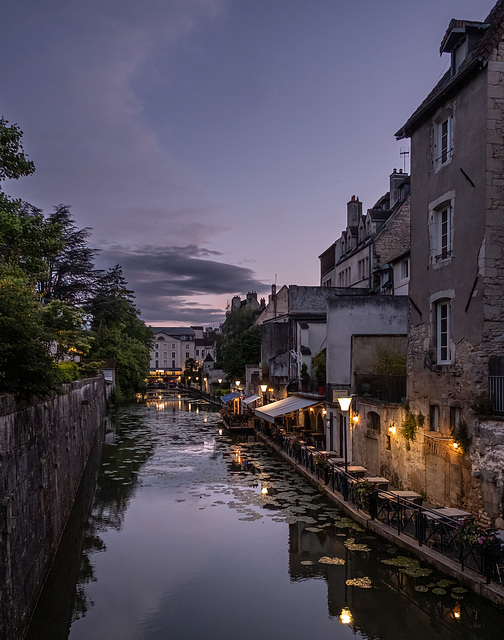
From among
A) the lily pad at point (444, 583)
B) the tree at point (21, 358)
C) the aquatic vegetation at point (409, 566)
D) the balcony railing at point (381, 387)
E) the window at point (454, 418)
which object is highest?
the tree at point (21, 358)

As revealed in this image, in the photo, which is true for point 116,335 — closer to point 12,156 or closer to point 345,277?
point 345,277

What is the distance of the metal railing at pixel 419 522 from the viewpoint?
33.5ft

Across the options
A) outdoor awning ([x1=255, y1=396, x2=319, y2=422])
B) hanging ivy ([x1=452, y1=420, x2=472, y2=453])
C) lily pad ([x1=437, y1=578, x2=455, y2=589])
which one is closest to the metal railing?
lily pad ([x1=437, y1=578, x2=455, y2=589])

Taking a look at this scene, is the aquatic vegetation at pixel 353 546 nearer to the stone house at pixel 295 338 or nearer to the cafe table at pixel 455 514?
the cafe table at pixel 455 514

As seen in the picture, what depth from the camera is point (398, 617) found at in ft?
33.7

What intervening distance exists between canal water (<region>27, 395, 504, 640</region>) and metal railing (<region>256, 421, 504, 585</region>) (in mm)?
575

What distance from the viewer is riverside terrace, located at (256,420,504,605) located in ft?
33.3

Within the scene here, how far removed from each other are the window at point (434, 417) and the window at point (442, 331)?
51.1 inches

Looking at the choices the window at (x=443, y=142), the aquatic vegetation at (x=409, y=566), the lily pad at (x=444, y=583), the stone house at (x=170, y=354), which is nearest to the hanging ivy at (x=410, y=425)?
the aquatic vegetation at (x=409, y=566)

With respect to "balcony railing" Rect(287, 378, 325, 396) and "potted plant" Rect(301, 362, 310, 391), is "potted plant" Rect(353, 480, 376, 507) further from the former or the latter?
"potted plant" Rect(301, 362, 310, 391)

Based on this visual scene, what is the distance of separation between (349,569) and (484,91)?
11865 millimetres

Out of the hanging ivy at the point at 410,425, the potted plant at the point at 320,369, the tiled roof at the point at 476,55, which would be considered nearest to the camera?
the tiled roof at the point at 476,55

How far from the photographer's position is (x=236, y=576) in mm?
12625

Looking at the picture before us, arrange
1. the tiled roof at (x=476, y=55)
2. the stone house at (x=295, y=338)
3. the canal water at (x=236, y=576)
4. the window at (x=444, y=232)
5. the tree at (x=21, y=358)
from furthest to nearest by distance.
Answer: the stone house at (x=295, y=338), the window at (x=444, y=232), the tiled roof at (x=476, y=55), the canal water at (x=236, y=576), the tree at (x=21, y=358)
